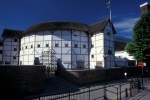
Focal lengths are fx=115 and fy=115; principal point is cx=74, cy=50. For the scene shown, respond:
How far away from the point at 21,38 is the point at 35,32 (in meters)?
6.84

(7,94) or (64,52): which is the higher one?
(64,52)

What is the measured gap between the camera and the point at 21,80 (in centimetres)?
1148

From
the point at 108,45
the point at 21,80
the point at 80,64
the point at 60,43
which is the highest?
the point at 60,43

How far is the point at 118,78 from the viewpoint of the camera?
22281mm

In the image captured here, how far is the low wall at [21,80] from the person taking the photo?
10352 millimetres

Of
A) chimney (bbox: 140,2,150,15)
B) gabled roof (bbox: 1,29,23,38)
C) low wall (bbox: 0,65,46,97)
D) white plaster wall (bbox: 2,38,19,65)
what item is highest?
chimney (bbox: 140,2,150,15)

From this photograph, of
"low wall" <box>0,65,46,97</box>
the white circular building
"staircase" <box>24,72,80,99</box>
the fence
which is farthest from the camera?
the white circular building

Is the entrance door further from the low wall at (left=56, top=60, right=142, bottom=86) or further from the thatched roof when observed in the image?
the thatched roof

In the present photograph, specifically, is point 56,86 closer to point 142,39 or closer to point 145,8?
point 142,39

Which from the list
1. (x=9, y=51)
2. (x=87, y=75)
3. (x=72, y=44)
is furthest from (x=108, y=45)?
(x=9, y=51)

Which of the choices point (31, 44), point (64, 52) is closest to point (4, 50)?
point (31, 44)

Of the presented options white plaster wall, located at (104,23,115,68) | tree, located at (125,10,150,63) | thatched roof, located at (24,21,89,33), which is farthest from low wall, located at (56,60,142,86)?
thatched roof, located at (24,21,89,33)

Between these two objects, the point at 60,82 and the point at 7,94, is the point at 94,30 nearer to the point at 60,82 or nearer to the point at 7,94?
the point at 60,82

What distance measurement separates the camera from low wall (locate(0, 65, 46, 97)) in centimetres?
1035
